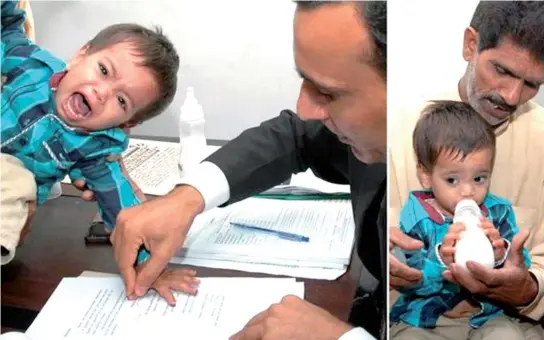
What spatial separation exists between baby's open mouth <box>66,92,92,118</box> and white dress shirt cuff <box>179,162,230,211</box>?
14 centimetres

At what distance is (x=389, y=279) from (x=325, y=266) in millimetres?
148

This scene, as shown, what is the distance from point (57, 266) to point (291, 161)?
32cm

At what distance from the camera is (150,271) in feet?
2.23

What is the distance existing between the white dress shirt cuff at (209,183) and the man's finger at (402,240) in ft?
0.85

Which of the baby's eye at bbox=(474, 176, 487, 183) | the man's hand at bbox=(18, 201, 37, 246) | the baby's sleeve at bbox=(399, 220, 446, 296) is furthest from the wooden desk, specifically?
the baby's eye at bbox=(474, 176, 487, 183)

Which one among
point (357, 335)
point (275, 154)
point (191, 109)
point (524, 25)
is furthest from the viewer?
point (275, 154)

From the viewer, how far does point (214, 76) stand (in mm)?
690

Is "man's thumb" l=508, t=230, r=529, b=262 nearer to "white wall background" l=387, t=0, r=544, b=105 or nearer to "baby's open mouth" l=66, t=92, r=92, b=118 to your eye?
"white wall background" l=387, t=0, r=544, b=105

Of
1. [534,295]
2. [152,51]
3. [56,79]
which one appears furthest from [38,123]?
[534,295]

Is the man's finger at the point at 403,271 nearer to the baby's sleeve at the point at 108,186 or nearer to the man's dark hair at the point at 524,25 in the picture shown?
the man's dark hair at the point at 524,25

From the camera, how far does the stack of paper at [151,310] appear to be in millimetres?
635

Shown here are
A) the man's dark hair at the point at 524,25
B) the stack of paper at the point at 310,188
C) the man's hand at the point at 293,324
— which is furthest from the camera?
the stack of paper at the point at 310,188

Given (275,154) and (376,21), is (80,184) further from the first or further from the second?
(376,21)

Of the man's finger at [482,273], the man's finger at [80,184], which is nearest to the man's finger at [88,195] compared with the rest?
the man's finger at [80,184]
